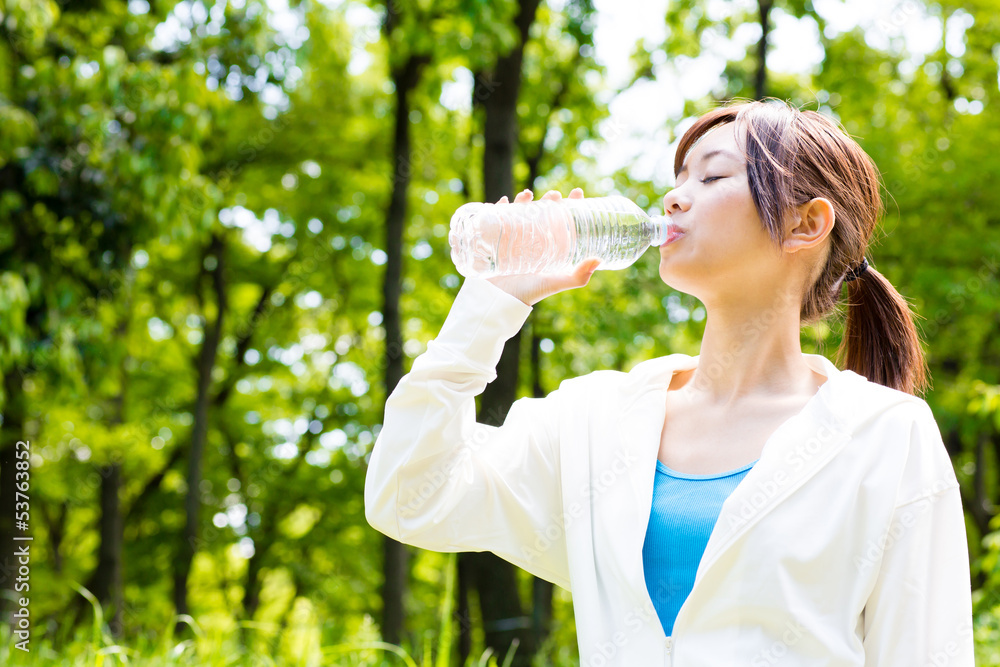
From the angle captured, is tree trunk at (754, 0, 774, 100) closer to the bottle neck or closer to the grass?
the grass

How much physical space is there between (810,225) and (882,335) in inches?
14.3

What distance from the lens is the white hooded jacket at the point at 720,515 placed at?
1436 millimetres

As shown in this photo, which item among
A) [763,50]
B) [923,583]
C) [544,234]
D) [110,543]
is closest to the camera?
[923,583]

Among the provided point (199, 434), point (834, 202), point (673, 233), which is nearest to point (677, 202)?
point (673, 233)

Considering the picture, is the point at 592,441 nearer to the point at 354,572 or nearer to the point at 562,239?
the point at 562,239

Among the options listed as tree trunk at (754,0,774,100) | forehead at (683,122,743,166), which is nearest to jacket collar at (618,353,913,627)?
forehead at (683,122,743,166)

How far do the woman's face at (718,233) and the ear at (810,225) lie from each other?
1.8 inches

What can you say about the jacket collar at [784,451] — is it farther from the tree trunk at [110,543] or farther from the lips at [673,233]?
the tree trunk at [110,543]

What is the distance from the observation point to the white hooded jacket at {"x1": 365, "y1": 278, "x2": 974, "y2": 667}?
1.44 metres

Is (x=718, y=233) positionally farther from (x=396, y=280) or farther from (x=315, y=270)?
(x=315, y=270)

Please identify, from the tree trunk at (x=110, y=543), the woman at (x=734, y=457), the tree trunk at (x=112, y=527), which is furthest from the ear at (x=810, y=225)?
the tree trunk at (x=110, y=543)

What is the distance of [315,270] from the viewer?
13680 mm

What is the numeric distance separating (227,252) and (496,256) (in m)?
12.4

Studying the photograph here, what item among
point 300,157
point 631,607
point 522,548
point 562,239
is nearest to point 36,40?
point 562,239
